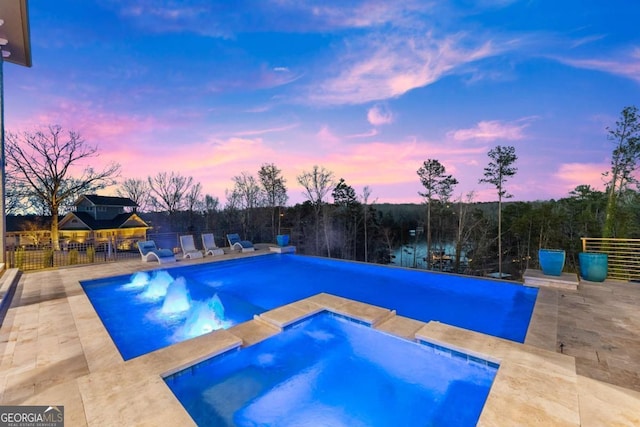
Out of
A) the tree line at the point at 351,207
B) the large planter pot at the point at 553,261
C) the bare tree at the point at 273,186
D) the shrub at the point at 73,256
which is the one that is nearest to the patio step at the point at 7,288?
the shrub at the point at 73,256

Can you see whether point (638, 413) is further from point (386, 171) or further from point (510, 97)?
point (386, 171)

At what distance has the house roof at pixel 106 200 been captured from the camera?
893 inches

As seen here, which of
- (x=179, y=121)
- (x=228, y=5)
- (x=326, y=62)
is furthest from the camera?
(x=179, y=121)

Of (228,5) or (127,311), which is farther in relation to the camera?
(228,5)

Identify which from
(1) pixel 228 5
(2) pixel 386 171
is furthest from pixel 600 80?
(1) pixel 228 5

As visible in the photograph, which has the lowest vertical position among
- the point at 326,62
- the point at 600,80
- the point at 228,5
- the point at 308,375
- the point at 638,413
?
the point at 308,375

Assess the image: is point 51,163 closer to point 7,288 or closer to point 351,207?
point 7,288

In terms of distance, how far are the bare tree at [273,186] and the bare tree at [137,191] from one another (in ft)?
49.2

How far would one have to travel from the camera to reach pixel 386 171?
63.4 ft

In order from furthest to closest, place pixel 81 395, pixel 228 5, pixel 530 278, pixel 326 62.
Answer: pixel 326 62
pixel 228 5
pixel 530 278
pixel 81 395

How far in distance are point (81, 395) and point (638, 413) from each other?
4.31 m

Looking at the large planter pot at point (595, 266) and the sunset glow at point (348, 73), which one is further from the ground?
the sunset glow at point (348, 73)

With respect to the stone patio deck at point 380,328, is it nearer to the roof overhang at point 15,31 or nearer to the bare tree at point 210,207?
the roof overhang at point 15,31

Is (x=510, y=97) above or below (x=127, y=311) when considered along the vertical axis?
above
